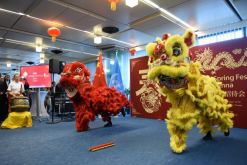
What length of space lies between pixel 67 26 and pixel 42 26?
0.70 metres

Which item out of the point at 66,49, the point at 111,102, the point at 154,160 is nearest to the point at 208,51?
the point at 111,102

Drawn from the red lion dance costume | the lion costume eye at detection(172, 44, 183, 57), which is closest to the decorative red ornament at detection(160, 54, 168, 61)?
the lion costume eye at detection(172, 44, 183, 57)

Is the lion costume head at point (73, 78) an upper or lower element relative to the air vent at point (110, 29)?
lower

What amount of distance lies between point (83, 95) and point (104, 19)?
2316 mm

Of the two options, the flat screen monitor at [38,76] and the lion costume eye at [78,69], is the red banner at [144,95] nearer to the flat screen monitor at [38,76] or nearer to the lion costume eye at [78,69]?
the lion costume eye at [78,69]

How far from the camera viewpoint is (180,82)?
197 centimetres

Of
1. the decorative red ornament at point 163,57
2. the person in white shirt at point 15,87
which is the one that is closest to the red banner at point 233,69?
the decorative red ornament at point 163,57

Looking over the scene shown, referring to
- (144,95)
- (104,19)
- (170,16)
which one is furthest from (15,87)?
(170,16)

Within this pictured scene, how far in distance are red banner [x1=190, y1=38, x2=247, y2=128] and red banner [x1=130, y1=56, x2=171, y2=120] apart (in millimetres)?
1555

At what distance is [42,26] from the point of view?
4.80 metres

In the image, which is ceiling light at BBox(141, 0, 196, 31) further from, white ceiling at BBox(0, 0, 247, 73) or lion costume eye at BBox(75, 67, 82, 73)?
lion costume eye at BBox(75, 67, 82, 73)

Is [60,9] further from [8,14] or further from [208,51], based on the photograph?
[208,51]

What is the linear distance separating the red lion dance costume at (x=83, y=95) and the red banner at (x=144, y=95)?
1.84m

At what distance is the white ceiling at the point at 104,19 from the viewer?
12.3ft
